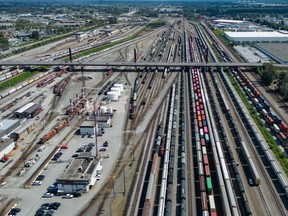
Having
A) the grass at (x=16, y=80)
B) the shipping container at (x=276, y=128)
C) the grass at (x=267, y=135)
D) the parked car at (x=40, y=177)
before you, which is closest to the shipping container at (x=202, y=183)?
the grass at (x=267, y=135)

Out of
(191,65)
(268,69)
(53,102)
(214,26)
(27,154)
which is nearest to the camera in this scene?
(27,154)

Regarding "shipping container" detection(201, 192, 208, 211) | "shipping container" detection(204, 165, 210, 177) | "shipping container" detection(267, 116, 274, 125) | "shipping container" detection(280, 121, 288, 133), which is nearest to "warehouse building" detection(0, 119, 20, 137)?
"shipping container" detection(204, 165, 210, 177)

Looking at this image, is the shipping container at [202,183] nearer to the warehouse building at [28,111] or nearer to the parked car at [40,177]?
the parked car at [40,177]

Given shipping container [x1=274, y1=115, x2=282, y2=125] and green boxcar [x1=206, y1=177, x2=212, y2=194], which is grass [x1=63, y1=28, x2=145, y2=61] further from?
green boxcar [x1=206, y1=177, x2=212, y2=194]

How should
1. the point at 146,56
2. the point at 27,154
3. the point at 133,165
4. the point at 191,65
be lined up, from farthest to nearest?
the point at 146,56 < the point at 191,65 < the point at 27,154 < the point at 133,165

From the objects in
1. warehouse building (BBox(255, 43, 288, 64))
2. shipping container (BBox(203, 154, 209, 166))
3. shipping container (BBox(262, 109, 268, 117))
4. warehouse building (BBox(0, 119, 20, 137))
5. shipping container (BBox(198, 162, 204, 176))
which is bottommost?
warehouse building (BBox(0, 119, 20, 137))

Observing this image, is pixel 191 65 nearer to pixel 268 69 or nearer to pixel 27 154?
pixel 268 69

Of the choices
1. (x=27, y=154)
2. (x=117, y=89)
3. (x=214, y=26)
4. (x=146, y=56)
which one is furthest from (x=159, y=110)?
(x=214, y=26)

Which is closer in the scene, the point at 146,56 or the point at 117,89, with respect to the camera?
the point at 117,89
